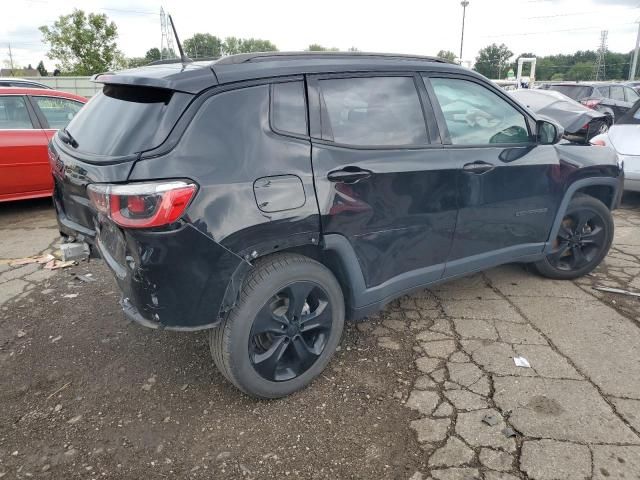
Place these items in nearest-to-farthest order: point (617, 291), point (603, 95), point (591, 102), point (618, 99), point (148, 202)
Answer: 1. point (148, 202)
2. point (617, 291)
3. point (591, 102)
4. point (603, 95)
5. point (618, 99)

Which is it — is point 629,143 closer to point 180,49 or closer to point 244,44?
point 180,49

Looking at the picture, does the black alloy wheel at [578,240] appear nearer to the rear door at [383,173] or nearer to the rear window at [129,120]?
the rear door at [383,173]

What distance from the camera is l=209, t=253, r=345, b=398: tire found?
8.07 ft

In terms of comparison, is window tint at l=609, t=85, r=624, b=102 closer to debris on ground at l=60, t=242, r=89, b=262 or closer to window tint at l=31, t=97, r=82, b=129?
window tint at l=31, t=97, r=82, b=129

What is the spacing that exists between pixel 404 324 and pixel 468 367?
0.63 m

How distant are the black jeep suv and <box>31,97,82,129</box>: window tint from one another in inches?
153

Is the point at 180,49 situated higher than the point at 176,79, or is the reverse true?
the point at 180,49

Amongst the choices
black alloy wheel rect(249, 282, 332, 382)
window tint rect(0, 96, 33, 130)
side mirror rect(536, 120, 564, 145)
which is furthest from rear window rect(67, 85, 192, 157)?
window tint rect(0, 96, 33, 130)

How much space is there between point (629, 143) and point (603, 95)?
826 cm

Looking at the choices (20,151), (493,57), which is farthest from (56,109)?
(493,57)

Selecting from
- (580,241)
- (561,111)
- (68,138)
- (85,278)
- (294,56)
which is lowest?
(85,278)

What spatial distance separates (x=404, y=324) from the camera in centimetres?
351

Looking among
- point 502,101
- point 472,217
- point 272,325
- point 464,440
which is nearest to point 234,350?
point 272,325

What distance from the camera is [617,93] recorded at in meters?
13.8
